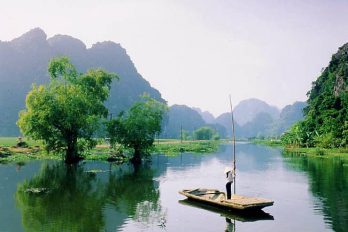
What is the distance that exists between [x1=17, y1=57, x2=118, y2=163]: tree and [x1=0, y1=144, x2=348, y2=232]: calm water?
27.9 feet

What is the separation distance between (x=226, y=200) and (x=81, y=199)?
1093 centimetres

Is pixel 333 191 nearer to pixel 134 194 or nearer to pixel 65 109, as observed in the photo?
pixel 134 194

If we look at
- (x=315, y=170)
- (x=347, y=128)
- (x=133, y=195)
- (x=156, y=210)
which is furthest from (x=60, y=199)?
(x=347, y=128)

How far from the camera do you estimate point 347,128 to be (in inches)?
3334

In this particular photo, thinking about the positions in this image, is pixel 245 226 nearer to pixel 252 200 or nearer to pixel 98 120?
pixel 252 200

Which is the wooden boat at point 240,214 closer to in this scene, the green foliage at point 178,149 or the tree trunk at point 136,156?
the tree trunk at point 136,156

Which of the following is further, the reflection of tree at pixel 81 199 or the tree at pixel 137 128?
the tree at pixel 137 128

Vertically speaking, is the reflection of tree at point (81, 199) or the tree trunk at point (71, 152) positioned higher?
the tree trunk at point (71, 152)

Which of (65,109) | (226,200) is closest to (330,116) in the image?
(65,109)

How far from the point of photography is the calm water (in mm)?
21844

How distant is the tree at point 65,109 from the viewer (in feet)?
176

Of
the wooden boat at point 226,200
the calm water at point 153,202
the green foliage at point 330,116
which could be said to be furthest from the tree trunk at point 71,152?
the green foliage at point 330,116

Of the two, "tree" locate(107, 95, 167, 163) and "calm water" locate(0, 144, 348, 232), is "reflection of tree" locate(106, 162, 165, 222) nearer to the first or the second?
"calm water" locate(0, 144, 348, 232)

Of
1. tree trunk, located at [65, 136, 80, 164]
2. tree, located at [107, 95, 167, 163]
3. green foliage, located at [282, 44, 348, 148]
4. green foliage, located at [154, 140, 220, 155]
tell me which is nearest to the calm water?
tree trunk, located at [65, 136, 80, 164]
